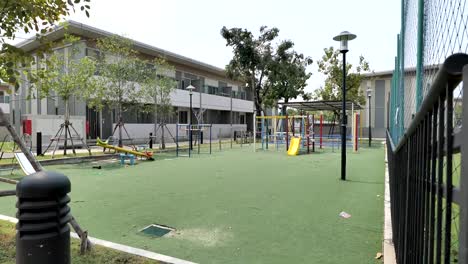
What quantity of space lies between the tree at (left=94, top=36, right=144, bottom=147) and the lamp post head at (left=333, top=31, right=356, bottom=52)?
36.2 ft

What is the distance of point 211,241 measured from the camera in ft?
12.5

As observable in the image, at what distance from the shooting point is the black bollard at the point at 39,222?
170 cm

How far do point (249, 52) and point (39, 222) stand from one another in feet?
85.9

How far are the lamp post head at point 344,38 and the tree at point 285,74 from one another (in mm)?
19182

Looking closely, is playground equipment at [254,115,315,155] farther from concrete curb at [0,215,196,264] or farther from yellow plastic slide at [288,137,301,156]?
concrete curb at [0,215,196,264]

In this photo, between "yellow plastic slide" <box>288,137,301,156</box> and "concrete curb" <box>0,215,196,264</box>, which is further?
"yellow plastic slide" <box>288,137,301,156</box>

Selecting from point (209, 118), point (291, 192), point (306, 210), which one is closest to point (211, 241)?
point (306, 210)

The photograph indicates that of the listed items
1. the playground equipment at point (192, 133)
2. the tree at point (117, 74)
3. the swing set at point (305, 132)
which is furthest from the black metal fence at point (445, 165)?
the tree at point (117, 74)

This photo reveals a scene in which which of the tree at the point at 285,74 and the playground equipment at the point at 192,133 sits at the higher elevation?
the tree at the point at 285,74

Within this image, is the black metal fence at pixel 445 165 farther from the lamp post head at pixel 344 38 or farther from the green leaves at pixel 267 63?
the green leaves at pixel 267 63

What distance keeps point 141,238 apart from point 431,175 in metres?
3.61

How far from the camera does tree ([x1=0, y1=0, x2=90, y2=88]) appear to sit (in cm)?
346

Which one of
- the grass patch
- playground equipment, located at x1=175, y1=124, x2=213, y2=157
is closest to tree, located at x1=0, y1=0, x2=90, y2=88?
the grass patch

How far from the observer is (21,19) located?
12.4 ft
